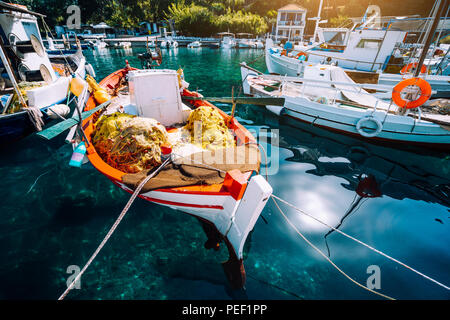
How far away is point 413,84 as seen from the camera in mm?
7676

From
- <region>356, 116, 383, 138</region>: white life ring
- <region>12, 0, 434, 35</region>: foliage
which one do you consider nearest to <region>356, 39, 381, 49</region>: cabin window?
<region>356, 116, 383, 138</region>: white life ring

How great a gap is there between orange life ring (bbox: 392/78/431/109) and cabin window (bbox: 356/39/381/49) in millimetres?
9634

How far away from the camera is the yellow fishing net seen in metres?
5.30

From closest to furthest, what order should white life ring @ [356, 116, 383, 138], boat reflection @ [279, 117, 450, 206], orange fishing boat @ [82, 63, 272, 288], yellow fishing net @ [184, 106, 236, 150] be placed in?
orange fishing boat @ [82, 63, 272, 288] → yellow fishing net @ [184, 106, 236, 150] → boat reflection @ [279, 117, 450, 206] → white life ring @ [356, 116, 383, 138]

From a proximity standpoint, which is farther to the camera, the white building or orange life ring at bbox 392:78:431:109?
the white building

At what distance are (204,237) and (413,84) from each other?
31.1 ft

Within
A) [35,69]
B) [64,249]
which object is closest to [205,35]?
[35,69]

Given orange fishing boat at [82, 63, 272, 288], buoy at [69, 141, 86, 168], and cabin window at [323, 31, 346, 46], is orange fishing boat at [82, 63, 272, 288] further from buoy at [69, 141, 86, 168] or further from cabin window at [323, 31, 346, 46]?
cabin window at [323, 31, 346, 46]

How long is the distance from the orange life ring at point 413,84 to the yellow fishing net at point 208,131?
735cm

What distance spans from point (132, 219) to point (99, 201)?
1280 millimetres

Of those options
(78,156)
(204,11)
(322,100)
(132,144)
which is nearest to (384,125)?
(322,100)

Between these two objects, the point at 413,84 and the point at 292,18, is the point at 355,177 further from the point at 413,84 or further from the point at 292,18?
the point at 292,18

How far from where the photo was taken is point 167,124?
699 centimetres
